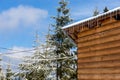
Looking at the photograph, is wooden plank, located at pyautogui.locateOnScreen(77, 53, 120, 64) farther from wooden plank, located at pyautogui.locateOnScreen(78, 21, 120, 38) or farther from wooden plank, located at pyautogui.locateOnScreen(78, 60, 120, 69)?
wooden plank, located at pyautogui.locateOnScreen(78, 21, 120, 38)

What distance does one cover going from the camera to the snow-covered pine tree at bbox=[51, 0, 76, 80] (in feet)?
82.4

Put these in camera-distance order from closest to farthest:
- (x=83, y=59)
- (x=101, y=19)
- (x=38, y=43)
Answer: (x=101, y=19) → (x=83, y=59) → (x=38, y=43)

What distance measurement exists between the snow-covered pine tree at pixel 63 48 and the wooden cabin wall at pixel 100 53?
14.8 m

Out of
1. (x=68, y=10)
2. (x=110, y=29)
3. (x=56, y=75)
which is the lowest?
(x=56, y=75)

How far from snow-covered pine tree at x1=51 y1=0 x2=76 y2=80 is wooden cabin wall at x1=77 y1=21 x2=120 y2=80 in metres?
14.8

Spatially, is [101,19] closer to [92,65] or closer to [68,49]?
[92,65]

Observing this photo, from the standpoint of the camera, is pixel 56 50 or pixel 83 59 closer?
pixel 83 59

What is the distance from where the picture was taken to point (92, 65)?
9328mm

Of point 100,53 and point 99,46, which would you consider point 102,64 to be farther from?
point 99,46

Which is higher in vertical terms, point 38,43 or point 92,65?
point 38,43

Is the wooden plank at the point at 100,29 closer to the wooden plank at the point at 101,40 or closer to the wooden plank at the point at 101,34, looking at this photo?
the wooden plank at the point at 101,34

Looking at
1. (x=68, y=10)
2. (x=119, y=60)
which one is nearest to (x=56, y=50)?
(x=68, y=10)

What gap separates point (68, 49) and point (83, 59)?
1606cm

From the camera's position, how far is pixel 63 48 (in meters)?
25.7
